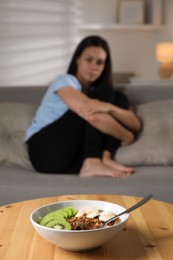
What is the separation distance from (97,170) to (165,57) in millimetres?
2878

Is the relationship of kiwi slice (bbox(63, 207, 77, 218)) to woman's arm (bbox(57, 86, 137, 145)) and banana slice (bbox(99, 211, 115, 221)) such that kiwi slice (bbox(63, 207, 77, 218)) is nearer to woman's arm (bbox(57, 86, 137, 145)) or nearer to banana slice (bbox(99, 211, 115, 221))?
banana slice (bbox(99, 211, 115, 221))

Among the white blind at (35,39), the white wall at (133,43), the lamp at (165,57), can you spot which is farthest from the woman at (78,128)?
the white wall at (133,43)

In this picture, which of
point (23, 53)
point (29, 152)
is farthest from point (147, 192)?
point (23, 53)

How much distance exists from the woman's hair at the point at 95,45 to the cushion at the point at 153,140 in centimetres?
27

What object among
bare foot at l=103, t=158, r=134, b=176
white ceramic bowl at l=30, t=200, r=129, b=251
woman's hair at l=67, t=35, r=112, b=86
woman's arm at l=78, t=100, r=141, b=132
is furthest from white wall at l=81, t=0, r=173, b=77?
white ceramic bowl at l=30, t=200, r=129, b=251

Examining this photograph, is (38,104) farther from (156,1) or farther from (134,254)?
(156,1)

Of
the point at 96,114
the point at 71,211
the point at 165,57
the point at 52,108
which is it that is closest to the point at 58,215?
the point at 71,211

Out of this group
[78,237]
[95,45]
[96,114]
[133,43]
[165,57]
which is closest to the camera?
[78,237]

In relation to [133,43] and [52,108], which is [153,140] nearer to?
[52,108]

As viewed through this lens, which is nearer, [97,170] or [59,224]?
[59,224]

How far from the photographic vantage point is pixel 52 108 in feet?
8.04

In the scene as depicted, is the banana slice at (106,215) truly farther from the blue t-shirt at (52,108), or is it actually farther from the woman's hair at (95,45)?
the woman's hair at (95,45)

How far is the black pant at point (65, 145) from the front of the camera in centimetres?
233

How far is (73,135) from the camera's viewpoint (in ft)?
7.77
